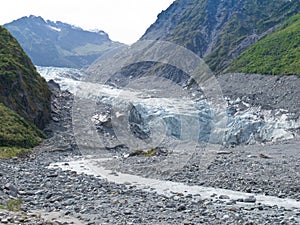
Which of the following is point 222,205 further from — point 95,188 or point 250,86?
point 250,86

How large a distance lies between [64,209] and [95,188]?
17.6 feet

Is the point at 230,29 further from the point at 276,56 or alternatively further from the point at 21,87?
the point at 21,87

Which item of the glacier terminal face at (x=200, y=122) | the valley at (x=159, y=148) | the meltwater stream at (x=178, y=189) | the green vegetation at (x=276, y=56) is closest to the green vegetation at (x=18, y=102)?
the valley at (x=159, y=148)

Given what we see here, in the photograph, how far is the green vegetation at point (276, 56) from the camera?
8344cm

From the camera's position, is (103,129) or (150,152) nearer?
(150,152)

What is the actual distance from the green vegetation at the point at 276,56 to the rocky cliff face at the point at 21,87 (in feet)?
143

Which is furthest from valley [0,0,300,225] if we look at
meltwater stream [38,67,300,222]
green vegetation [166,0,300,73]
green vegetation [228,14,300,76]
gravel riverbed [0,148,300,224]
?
green vegetation [166,0,300,73]

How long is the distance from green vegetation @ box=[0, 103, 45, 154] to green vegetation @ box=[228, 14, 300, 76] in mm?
47973

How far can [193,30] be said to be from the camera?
187625mm

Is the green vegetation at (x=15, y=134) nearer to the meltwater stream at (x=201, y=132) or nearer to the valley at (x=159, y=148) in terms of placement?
the valley at (x=159, y=148)

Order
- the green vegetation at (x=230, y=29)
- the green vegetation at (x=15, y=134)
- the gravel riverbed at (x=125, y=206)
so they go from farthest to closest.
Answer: the green vegetation at (x=230, y=29) → the green vegetation at (x=15, y=134) → the gravel riverbed at (x=125, y=206)

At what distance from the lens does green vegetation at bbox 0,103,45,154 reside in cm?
3834

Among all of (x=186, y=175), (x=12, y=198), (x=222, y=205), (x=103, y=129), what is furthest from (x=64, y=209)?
(x=103, y=129)

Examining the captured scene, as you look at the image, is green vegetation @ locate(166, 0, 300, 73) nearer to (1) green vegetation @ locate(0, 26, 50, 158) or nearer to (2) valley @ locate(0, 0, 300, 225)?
(2) valley @ locate(0, 0, 300, 225)
